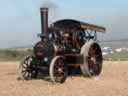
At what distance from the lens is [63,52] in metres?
15.5

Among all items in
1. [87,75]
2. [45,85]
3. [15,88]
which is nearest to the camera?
[15,88]

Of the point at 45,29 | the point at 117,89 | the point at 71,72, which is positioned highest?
the point at 45,29

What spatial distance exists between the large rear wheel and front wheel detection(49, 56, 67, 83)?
1.37 metres

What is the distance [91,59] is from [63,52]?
142cm

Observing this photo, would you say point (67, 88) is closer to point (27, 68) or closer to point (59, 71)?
point (59, 71)

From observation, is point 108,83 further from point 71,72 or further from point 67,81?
point 71,72

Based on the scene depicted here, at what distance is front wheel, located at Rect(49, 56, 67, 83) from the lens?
13.8 m

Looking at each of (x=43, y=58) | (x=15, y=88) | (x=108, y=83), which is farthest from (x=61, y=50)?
(x=15, y=88)

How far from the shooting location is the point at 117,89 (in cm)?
1234

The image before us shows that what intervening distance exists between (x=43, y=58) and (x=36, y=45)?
600 mm

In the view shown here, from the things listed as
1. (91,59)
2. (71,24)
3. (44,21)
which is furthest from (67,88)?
(71,24)

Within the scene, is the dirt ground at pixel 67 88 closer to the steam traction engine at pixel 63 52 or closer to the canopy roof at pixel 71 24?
the steam traction engine at pixel 63 52

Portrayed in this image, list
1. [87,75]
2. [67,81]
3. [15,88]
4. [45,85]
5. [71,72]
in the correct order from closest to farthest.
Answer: [15,88] → [45,85] → [67,81] → [87,75] → [71,72]

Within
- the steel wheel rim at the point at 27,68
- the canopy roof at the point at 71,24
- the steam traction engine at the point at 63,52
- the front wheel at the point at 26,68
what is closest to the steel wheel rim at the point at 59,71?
the steam traction engine at the point at 63,52
